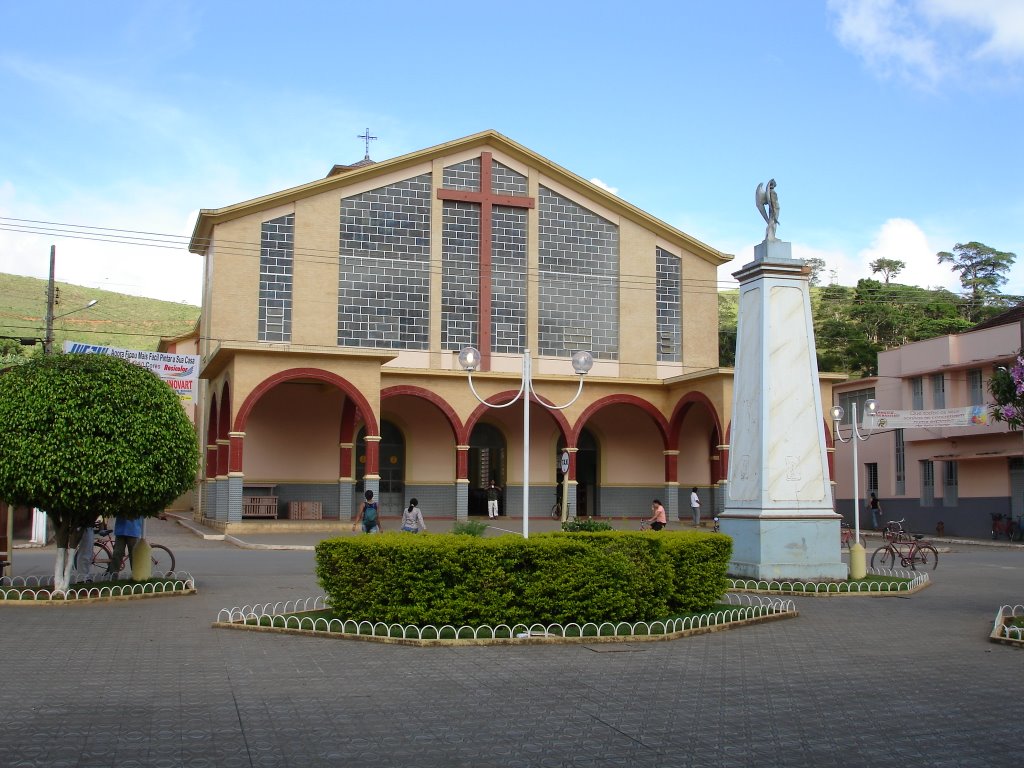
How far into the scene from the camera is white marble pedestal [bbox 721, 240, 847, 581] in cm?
1532

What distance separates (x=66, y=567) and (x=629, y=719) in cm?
903

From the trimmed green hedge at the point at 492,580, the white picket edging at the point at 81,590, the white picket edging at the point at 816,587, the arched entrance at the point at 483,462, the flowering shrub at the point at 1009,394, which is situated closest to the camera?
the trimmed green hedge at the point at 492,580

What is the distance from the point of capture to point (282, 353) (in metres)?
28.5

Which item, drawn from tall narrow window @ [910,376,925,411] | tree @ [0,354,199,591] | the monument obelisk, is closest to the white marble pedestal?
the monument obelisk

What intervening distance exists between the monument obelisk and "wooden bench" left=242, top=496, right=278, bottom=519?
58.9 ft

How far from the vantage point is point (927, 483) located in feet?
121

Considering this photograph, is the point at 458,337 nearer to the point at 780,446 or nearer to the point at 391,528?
the point at 391,528

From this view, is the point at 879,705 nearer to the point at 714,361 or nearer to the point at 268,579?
the point at 268,579

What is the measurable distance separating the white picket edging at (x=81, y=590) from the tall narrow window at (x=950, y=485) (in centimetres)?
2861

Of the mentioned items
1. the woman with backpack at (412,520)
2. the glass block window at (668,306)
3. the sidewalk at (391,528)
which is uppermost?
the glass block window at (668,306)

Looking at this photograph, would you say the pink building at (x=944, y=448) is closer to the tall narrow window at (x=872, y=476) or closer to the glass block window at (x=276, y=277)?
the tall narrow window at (x=872, y=476)

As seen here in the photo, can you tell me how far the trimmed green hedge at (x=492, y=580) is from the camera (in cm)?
1014

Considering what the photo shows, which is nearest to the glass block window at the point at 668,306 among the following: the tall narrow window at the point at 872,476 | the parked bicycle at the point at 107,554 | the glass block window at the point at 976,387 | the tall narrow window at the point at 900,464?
the tall narrow window at the point at 900,464

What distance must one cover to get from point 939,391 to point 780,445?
2378cm
